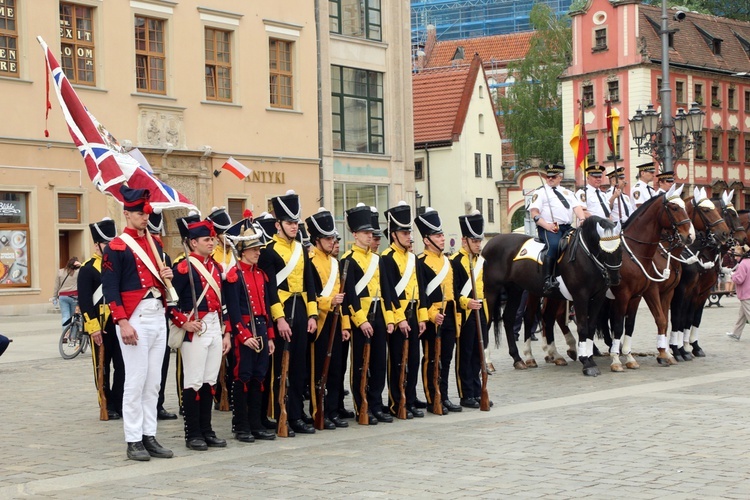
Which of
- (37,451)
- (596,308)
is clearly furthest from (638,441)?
(596,308)

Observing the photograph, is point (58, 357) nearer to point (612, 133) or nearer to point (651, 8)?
point (612, 133)

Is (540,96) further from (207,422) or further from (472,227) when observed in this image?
(207,422)

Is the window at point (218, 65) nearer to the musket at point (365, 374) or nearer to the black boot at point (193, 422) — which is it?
the musket at point (365, 374)

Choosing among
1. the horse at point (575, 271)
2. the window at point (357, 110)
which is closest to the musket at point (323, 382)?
the horse at point (575, 271)

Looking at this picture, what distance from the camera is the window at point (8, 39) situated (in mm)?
32375

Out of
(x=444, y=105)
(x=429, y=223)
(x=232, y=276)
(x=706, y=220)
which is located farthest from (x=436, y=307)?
(x=444, y=105)

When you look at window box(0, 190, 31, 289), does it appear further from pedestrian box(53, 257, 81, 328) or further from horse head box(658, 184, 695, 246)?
horse head box(658, 184, 695, 246)

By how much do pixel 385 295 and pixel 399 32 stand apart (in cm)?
3258

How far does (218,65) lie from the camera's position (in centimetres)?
3809

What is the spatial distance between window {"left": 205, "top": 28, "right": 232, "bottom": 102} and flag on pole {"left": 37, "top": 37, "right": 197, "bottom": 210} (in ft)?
49.7

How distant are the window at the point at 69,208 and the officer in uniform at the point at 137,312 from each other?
24.2 metres

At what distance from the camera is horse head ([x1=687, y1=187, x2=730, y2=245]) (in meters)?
17.9

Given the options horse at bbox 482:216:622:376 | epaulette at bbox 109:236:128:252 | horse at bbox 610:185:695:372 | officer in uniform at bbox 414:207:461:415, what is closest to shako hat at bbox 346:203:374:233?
officer in uniform at bbox 414:207:461:415

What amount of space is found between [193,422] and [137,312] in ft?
3.84
